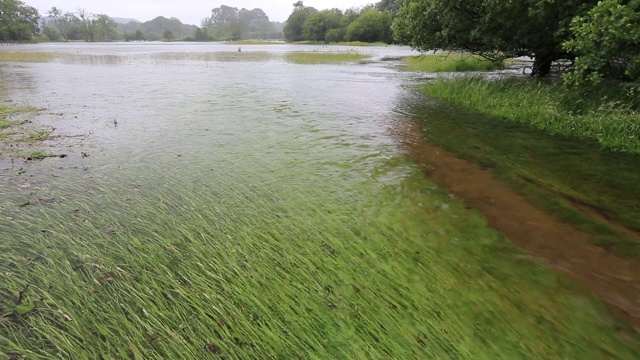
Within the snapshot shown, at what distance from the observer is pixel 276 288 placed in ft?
13.5

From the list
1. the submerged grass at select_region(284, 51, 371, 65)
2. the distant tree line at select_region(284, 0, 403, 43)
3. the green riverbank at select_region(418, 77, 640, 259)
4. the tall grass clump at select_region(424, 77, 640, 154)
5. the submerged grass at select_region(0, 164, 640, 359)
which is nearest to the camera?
the submerged grass at select_region(0, 164, 640, 359)

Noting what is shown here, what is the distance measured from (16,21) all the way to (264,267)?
538 feet

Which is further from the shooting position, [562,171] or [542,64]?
[542,64]

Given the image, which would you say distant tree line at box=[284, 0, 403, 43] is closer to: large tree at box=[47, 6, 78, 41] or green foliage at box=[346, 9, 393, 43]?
green foliage at box=[346, 9, 393, 43]

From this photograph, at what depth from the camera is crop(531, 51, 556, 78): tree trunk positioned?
1832 cm

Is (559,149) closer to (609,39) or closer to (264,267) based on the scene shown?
(609,39)

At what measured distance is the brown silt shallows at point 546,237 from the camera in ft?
14.3

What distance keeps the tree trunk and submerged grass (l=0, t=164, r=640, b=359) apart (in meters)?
17.3

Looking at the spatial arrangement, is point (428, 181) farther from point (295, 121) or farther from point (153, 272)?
point (295, 121)

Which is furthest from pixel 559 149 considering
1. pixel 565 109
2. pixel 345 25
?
pixel 345 25

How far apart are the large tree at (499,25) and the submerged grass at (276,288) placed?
12881 millimetres

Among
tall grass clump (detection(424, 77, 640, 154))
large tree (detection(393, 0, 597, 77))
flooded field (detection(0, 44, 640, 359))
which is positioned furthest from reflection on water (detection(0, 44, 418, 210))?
tall grass clump (detection(424, 77, 640, 154))

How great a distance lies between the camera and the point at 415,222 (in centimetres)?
598

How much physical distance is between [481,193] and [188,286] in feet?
20.2
